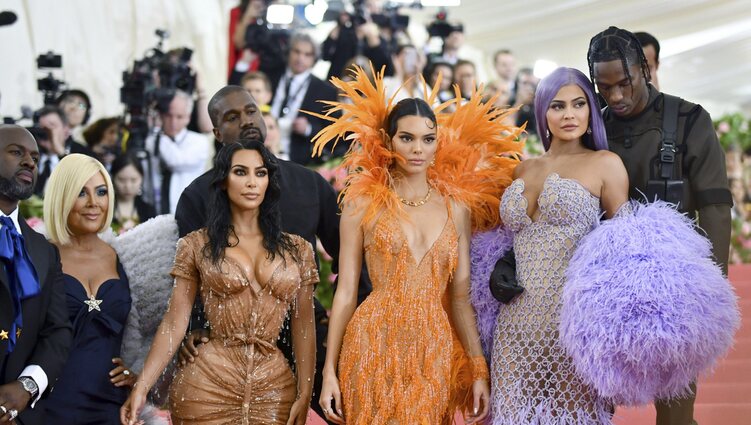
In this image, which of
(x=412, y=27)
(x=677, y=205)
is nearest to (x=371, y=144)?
(x=677, y=205)

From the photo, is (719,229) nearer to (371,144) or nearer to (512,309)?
(512,309)

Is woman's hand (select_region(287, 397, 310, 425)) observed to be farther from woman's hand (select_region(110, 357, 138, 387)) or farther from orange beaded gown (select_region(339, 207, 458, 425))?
woman's hand (select_region(110, 357, 138, 387))

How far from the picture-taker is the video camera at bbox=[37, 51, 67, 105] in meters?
9.43

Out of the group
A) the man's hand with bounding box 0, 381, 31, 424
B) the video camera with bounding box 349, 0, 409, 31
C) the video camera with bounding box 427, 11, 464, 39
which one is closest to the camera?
the man's hand with bounding box 0, 381, 31, 424

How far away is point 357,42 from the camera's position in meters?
10.4

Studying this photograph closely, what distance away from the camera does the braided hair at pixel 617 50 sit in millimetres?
4160

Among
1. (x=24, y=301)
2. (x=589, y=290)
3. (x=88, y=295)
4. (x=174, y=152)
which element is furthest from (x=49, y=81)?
(x=589, y=290)

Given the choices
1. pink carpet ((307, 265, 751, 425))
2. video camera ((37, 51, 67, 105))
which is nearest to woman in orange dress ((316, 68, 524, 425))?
pink carpet ((307, 265, 751, 425))

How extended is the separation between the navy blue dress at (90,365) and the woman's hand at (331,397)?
0.99m

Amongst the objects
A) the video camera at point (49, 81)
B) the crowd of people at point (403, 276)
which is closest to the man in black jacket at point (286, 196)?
the crowd of people at point (403, 276)

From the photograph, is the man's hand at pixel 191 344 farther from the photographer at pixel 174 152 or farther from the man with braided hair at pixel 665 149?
the photographer at pixel 174 152

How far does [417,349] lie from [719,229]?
1388mm

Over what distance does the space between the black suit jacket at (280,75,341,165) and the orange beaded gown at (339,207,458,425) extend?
551 cm

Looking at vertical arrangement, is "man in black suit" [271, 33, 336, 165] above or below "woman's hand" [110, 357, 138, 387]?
above
